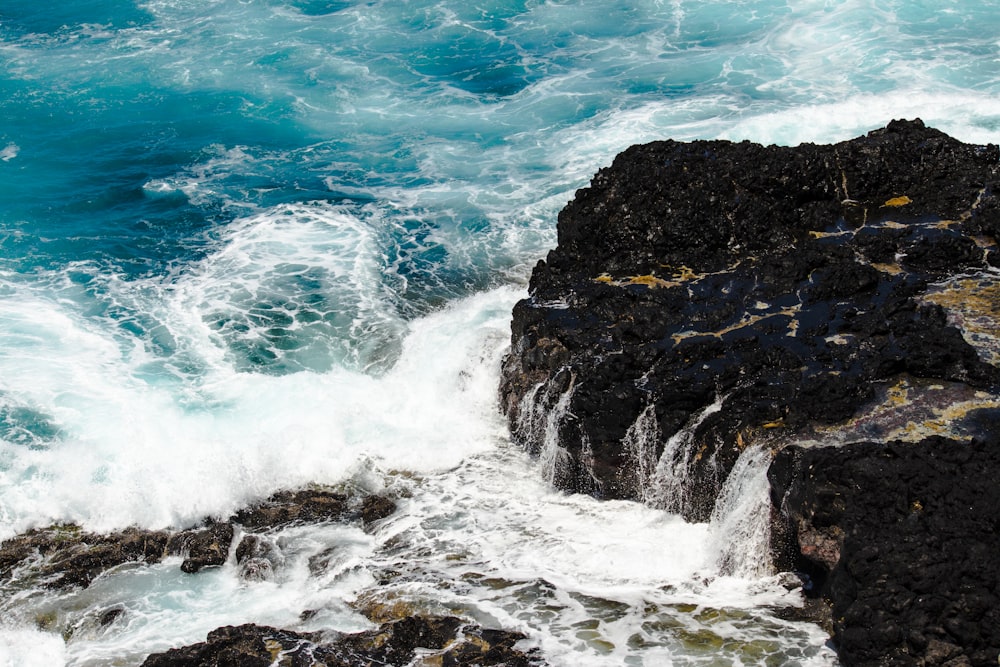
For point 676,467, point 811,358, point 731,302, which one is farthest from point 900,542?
point 731,302

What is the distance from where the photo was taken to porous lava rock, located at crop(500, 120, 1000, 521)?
66.5 ft

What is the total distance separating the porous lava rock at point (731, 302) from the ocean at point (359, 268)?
55.7 inches

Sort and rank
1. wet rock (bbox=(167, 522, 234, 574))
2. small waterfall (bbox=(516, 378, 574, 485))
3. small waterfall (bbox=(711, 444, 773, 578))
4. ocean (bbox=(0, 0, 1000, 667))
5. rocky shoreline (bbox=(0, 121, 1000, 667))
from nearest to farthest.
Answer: rocky shoreline (bbox=(0, 121, 1000, 667)) < small waterfall (bbox=(711, 444, 773, 578)) < ocean (bbox=(0, 0, 1000, 667)) < wet rock (bbox=(167, 522, 234, 574)) < small waterfall (bbox=(516, 378, 574, 485))

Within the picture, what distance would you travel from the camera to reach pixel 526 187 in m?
37.7

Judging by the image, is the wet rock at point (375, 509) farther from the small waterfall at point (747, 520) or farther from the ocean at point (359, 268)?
the small waterfall at point (747, 520)

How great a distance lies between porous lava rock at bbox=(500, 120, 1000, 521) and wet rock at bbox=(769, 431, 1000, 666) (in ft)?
6.12

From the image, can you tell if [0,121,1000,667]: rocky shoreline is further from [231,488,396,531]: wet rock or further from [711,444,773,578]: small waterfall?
[711,444,773,578]: small waterfall

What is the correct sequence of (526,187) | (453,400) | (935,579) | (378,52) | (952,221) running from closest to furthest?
(935,579)
(952,221)
(453,400)
(526,187)
(378,52)

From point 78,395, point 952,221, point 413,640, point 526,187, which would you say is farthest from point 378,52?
point 413,640

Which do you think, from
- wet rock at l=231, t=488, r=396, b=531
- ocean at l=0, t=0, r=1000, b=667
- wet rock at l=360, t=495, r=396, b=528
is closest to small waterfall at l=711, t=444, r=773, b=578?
ocean at l=0, t=0, r=1000, b=667

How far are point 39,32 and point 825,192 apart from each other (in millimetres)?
46544

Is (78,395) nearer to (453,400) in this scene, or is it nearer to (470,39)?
(453,400)

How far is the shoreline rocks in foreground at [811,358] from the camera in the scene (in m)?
16.1

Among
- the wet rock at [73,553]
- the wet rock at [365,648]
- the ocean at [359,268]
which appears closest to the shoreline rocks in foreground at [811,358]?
the ocean at [359,268]
